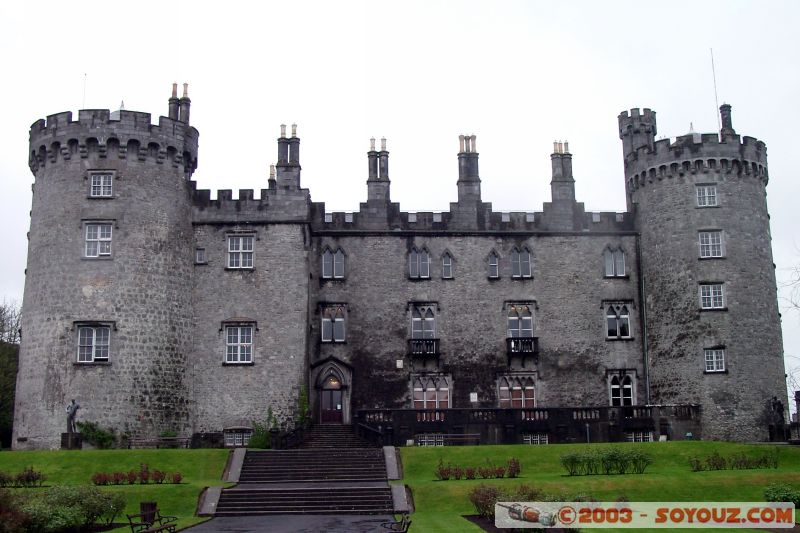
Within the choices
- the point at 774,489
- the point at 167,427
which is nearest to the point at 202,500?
the point at 167,427

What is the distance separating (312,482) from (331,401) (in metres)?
13.2

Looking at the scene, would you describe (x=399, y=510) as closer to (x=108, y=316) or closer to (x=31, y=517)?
(x=31, y=517)

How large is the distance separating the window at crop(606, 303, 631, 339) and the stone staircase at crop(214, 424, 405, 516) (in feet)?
47.9

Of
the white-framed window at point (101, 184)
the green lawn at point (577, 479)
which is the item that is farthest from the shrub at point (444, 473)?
the white-framed window at point (101, 184)

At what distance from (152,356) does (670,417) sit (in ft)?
80.2

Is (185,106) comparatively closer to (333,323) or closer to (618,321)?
(333,323)

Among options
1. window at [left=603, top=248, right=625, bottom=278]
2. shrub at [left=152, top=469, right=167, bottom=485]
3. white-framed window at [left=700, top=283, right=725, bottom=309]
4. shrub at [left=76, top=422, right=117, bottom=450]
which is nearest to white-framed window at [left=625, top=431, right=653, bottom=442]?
white-framed window at [left=700, top=283, right=725, bottom=309]

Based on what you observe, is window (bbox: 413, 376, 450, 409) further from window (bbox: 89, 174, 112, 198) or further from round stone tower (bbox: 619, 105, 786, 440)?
window (bbox: 89, 174, 112, 198)

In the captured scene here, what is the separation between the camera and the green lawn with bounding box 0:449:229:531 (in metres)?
31.5

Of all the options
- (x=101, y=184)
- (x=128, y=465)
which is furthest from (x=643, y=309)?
(x=101, y=184)

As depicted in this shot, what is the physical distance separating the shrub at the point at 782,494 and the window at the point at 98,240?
2966 cm

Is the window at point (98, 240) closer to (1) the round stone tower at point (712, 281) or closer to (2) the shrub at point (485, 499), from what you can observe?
(2) the shrub at point (485, 499)

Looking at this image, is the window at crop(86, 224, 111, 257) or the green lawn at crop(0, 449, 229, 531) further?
the window at crop(86, 224, 111, 257)

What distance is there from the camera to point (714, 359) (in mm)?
45031
